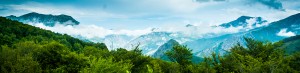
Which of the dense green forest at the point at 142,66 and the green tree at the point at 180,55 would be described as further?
the green tree at the point at 180,55

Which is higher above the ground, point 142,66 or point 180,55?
point 180,55

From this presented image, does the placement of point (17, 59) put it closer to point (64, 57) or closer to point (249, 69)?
point (64, 57)

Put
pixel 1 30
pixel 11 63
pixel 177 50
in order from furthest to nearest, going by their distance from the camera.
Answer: pixel 1 30
pixel 177 50
pixel 11 63

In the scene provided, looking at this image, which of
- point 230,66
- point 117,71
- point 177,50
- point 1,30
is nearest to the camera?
point 117,71

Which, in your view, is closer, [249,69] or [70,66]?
[249,69]

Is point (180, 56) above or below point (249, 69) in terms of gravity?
below

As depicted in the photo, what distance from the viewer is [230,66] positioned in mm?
66625

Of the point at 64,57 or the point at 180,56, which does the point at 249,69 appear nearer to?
the point at 180,56

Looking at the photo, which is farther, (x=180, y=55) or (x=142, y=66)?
(x=142, y=66)

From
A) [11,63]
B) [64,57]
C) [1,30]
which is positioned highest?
[11,63]

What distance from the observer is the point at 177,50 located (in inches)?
2950

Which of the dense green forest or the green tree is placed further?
the green tree

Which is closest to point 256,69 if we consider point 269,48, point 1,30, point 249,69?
point 249,69

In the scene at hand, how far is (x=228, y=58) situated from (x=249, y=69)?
21738 millimetres
